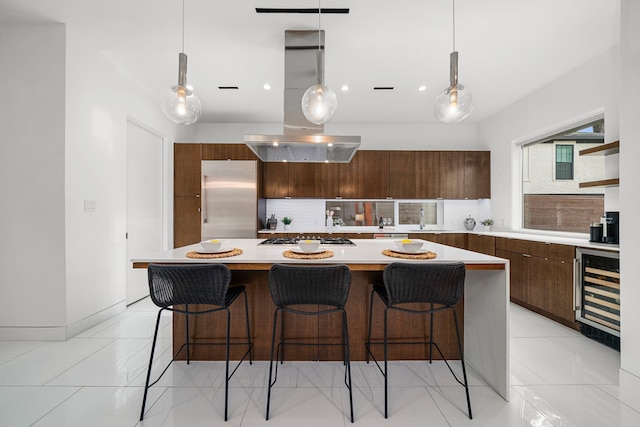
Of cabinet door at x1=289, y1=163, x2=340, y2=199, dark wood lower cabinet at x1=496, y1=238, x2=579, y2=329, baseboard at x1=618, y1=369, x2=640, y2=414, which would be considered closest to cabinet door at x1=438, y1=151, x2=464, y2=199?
dark wood lower cabinet at x1=496, y1=238, x2=579, y2=329

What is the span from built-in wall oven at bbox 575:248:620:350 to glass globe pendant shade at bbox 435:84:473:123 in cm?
189

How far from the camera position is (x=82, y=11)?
2506mm

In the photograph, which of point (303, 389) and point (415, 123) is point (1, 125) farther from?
point (415, 123)

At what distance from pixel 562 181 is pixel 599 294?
175 cm

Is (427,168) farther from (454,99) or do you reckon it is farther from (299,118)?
(454,99)

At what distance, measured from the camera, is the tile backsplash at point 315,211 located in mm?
5387

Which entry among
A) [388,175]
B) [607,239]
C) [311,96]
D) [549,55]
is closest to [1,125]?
[311,96]

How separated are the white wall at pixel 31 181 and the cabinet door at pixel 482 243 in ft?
16.3

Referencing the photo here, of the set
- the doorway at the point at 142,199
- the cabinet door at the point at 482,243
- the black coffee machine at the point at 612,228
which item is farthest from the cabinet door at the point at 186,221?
the black coffee machine at the point at 612,228

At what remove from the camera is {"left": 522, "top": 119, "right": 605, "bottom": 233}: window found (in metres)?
3.43

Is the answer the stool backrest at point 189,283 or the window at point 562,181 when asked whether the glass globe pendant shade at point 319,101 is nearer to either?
the stool backrest at point 189,283

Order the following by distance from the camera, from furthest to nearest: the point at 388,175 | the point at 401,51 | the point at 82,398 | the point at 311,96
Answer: the point at 388,175, the point at 401,51, the point at 311,96, the point at 82,398

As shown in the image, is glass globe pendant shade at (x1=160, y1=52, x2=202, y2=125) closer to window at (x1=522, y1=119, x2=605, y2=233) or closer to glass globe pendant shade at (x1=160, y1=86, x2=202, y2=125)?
glass globe pendant shade at (x1=160, y1=86, x2=202, y2=125)

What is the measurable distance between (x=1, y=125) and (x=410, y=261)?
364 centimetres
